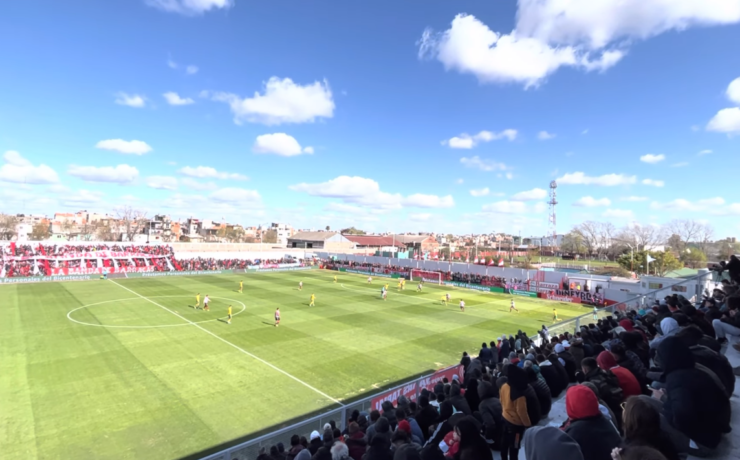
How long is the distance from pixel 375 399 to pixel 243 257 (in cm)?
6696

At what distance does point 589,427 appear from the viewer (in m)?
3.38

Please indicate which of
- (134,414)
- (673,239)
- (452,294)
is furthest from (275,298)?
(673,239)

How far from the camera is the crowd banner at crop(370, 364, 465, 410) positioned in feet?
36.1

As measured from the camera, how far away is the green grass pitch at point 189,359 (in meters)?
11.8

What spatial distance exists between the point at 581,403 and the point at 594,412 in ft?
0.38

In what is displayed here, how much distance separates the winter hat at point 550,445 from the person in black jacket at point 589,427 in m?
0.49

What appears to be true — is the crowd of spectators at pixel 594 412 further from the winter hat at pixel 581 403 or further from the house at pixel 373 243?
the house at pixel 373 243

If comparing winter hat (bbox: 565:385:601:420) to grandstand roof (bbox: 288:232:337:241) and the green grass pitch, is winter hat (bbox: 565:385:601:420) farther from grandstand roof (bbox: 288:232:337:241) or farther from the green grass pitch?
grandstand roof (bbox: 288:232:337:241)

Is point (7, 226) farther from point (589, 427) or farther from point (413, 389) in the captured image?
point (589, 427)

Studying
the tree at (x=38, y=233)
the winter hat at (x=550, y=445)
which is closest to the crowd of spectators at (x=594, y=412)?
the winter hat at (x=550, y=445)

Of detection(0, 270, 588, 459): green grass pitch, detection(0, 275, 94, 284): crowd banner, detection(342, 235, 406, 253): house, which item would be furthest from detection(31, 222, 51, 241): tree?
detection(0, 270, 588, 459): green grass pitch

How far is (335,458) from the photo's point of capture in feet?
18.3

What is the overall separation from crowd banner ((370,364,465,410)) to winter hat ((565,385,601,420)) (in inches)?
301

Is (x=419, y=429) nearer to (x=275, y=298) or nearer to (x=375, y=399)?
(x=375, y=399)
